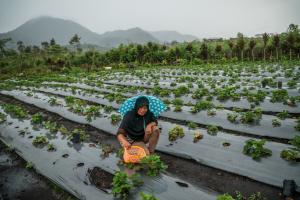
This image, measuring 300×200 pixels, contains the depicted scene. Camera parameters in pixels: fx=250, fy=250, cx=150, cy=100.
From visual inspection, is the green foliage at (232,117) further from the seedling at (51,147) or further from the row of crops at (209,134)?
the seedling at (51,147)

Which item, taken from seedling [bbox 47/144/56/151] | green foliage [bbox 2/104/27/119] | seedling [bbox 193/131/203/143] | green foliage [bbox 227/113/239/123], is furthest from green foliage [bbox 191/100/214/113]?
green foliage [bbox 2/104/27/119]

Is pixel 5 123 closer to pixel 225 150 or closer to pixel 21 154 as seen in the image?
pixel 21 154

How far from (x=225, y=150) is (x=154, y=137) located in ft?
5.26

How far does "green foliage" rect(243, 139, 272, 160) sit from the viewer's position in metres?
4.98

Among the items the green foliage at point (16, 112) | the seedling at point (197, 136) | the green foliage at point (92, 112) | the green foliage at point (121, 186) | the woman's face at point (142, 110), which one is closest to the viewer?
the green foliage at point (121, 186)

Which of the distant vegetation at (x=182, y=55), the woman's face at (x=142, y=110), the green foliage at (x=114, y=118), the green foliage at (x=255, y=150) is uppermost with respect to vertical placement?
the distant vegetation at (x=182, y=55)

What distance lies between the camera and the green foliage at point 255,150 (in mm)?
4980

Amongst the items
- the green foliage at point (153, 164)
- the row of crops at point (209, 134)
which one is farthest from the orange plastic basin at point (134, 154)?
the row of crops at point (209, 134)

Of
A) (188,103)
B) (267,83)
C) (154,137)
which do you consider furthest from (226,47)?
(154,137)

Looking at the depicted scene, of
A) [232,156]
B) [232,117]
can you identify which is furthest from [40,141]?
[232,117]

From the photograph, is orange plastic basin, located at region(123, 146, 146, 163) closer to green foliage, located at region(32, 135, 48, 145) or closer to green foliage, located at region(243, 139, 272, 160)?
green foliage, located at region(243, 139, 272, 160)

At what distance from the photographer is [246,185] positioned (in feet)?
14.4

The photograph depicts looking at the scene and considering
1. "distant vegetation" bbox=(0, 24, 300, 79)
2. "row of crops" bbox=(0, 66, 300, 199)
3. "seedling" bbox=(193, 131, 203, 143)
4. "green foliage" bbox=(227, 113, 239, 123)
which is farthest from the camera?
"distant vegetation" bbox=(0, 24, 300, 79)

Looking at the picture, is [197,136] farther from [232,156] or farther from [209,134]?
[232,156]
